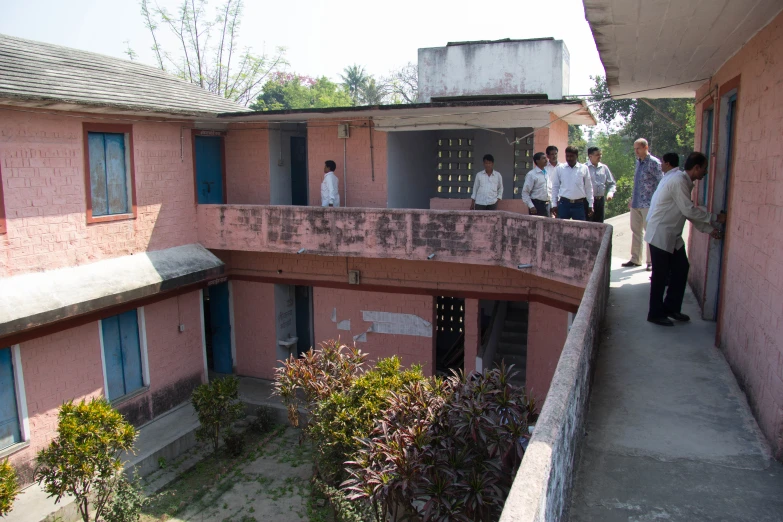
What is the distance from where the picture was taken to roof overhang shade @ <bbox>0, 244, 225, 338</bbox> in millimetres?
9469

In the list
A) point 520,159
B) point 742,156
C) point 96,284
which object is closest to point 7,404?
point 96,284

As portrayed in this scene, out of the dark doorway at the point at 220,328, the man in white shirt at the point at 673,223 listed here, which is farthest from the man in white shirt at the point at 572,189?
the dark doorway at the point at 220,328

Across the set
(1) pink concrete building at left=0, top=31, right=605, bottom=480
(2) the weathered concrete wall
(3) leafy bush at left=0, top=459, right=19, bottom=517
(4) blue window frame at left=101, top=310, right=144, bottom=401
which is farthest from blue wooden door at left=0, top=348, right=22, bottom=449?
(2) the weathered concrete wall

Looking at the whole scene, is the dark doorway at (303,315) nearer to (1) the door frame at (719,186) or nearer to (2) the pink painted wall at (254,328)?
(2) the pink painted wall at (254,328)

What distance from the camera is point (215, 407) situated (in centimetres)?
1136

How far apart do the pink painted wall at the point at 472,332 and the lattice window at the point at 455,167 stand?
398 centimetres

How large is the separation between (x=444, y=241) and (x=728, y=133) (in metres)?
5.63

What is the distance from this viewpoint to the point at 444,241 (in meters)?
12.0

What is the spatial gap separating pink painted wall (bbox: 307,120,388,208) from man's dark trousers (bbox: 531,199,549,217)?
3.62 m

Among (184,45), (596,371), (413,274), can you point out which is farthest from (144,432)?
(184,45)

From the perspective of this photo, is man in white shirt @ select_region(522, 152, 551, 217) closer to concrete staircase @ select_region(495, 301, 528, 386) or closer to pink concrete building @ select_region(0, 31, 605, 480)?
pink concrete building @ select_region(0, 31, 605, 480)

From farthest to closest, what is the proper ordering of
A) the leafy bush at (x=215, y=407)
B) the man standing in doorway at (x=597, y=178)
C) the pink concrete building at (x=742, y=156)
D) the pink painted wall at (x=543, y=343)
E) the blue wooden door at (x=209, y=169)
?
1. the blue wooden door at (x=209, y=169)
2. the pink painted wall at (x=543, y=343)
3. the leafy bush at (x=215, y=407)
4. the man standing in doorway at (x=597, y=178)
5. the pink concrete building at (x=742, y=156)

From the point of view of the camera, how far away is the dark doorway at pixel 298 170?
16.1 meters

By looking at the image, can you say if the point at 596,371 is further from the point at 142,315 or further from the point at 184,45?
the point at 184,45
